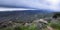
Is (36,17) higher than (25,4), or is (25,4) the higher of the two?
(25,4)

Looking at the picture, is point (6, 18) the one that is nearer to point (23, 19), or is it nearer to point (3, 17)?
point (3, 17)

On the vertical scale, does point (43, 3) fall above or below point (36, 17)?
above

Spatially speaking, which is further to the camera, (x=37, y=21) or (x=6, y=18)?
(x=37, y=21)

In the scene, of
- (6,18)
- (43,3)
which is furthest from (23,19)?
(43,3)

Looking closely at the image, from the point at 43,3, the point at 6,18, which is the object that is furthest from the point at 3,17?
the point at 43,3

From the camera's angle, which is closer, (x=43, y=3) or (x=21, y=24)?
(x=21, y=24)

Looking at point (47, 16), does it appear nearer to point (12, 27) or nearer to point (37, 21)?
point (37, 21)
